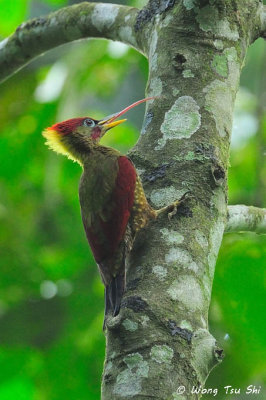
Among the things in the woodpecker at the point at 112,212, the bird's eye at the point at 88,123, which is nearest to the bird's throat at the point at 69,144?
the bird's eye at the point at 88,123

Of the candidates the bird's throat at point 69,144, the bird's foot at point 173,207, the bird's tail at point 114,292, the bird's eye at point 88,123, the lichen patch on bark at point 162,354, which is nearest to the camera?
the lichen patch on bark at point 162,354

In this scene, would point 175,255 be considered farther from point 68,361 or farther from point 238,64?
point 68,361

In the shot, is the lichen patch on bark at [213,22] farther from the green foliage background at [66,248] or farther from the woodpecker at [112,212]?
the green foliage background at [66,248]

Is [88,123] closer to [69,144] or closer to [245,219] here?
[69,144]

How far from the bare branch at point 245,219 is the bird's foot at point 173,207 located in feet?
1.57

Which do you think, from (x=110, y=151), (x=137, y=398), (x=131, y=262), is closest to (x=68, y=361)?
Answer: (x=110, y=151)

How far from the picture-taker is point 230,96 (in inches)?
107

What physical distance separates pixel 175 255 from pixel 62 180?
288 centimetres

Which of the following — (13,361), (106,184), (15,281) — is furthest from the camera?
(15,281)

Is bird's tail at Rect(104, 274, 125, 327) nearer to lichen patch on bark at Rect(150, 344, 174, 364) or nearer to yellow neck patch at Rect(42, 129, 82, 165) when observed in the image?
lichen patch on bark at Rect(150, 344, 174, 364)

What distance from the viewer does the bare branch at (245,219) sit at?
2812 mm

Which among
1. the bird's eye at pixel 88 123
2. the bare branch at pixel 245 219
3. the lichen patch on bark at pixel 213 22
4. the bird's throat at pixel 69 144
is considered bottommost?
the bare branch at pixel 245 219

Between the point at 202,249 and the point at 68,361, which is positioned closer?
the point at 202,249

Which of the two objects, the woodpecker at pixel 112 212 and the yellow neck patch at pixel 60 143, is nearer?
the woodpecker at pixel 112 212
